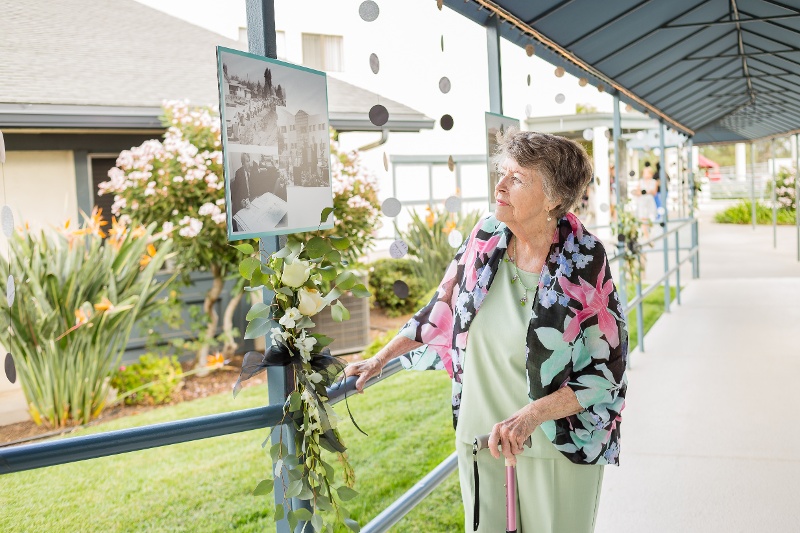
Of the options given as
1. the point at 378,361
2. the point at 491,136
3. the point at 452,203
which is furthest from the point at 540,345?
Result: the point at 491,136

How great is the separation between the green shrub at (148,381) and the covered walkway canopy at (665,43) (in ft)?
13.8

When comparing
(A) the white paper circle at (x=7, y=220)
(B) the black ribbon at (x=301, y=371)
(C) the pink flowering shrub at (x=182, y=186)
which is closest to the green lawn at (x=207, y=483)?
(C) the pink flowering shrub at (x=182, y=186)

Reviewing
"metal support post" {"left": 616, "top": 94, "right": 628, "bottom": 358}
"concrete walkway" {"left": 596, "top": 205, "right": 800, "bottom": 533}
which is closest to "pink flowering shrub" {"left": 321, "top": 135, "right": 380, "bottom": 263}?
"metal support post" {"left": 616, "top": 94, "right": 628, "bottom": 358}

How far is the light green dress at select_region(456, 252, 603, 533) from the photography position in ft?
5.98

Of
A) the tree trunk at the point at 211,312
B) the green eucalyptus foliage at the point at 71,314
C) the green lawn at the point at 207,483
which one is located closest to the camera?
the green lawn at the point at 207,483

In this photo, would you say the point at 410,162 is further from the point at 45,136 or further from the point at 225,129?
the point at 225,129

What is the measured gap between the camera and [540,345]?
1.74 m

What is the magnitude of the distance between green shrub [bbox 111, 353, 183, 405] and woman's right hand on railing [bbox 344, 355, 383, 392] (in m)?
4.98

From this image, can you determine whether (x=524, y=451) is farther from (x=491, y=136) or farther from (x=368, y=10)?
(x=491, y=136)

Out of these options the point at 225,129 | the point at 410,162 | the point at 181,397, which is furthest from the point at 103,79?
the point at 225,129

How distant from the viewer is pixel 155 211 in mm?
7094

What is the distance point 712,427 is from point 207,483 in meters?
3.02

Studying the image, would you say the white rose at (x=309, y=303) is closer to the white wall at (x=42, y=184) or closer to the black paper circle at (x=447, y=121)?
the black paper circle at (x=447, y=121)

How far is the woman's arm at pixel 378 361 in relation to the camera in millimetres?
1899
